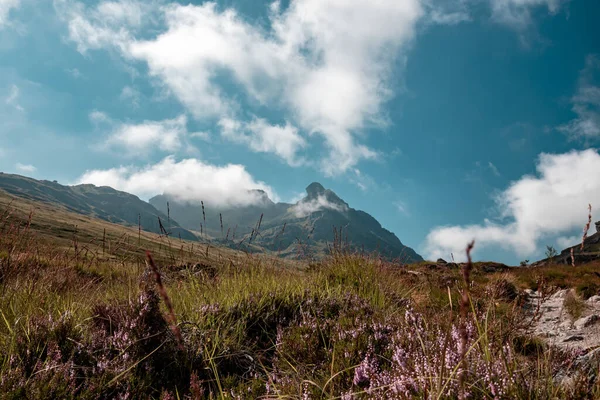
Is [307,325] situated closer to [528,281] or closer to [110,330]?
[110,330]

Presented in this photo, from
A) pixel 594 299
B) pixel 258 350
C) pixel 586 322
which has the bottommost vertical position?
pixel 258 350

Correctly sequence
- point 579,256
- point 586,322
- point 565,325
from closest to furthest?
point 586,322 → point 565,325 → point 579,256

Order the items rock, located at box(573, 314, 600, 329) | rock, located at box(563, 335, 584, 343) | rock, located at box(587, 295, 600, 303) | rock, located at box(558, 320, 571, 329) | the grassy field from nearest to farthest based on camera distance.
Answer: the grassy field, rock, located at box(563, 335, 584, 343), rock, located at box(573, 314, 600, 329), rock, located at box(558, 320, 571, 329), rock, located at box(587, 295, 600, 303)

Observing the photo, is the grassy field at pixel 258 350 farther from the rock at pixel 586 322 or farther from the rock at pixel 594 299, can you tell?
the rock at pixel 594 299

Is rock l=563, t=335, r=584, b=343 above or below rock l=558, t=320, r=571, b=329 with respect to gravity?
below

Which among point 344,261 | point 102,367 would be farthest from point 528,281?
point 102,367

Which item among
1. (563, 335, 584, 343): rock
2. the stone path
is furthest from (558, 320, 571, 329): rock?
(563, 335, 584, 343): rock

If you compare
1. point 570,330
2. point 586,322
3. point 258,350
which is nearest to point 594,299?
point 586,322

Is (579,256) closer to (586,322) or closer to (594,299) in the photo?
(594,299)

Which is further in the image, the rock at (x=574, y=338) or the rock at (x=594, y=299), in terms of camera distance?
the rock at (x=594, y=299)

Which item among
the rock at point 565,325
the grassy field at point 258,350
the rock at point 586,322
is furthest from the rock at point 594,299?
the grassy field at point 258,350

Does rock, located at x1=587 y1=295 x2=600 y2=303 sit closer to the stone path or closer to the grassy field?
the stone path

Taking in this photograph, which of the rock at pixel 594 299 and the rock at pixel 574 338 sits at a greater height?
the rock at pixel 594 299

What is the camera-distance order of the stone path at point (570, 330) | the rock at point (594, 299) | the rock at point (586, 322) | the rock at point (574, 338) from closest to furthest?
1. the stone path at point (570, 330)
2. the rock at point (574, 338)
3. the rock at point (586, 322)
4. the rock at point (594, 299)
